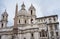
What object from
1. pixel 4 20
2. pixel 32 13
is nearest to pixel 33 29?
pixel 32 13

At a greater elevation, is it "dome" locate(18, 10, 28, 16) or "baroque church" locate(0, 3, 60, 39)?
"dome" locate(18, 10, 28, 16)

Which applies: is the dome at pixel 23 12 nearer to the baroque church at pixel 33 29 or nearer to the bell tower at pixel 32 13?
the baroque church at pixel 33 29

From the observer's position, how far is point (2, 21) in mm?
44688

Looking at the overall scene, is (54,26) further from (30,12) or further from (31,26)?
(30,12)

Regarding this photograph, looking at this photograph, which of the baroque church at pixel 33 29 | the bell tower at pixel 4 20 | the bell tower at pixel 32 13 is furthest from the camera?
the bell tower at pixel 4 20

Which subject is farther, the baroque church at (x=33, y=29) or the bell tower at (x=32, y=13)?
the bell tower at (x=32, y=13)

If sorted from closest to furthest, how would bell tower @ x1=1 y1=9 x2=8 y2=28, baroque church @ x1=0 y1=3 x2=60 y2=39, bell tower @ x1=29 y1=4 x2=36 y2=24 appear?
baroque church @ x1=0 y1=3 x2=60 y2=39 < bell tower @ x1=29 y1=4 x2=36 y2=24 < bell tower @ x1=1 y1=9 x2=8 y2=28

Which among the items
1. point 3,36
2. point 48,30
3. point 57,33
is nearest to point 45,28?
point 48,30

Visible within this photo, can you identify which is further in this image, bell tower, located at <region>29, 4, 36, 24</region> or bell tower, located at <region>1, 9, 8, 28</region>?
bell tower, located at <region>1, 9, 8, 28</region>

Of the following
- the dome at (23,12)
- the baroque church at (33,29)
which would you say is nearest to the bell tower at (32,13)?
the baroque church at (33,29)

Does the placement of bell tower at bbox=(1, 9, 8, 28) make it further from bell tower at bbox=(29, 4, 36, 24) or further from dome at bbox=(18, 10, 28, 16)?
bell tower at bbox=(29, 4, 36, 24)

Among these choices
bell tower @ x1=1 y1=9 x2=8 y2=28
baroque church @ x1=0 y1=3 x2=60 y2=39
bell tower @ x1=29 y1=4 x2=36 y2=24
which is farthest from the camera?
bell tower @ x1=1 y1=9 x2=8 y2=28

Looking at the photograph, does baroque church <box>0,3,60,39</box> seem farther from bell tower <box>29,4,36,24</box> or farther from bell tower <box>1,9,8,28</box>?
bell tower <box>1,9,8,28</box>

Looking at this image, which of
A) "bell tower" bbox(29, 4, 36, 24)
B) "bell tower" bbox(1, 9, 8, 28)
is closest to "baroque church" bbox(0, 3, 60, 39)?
"bell tower" bbox(29, 4, 36, 24)
